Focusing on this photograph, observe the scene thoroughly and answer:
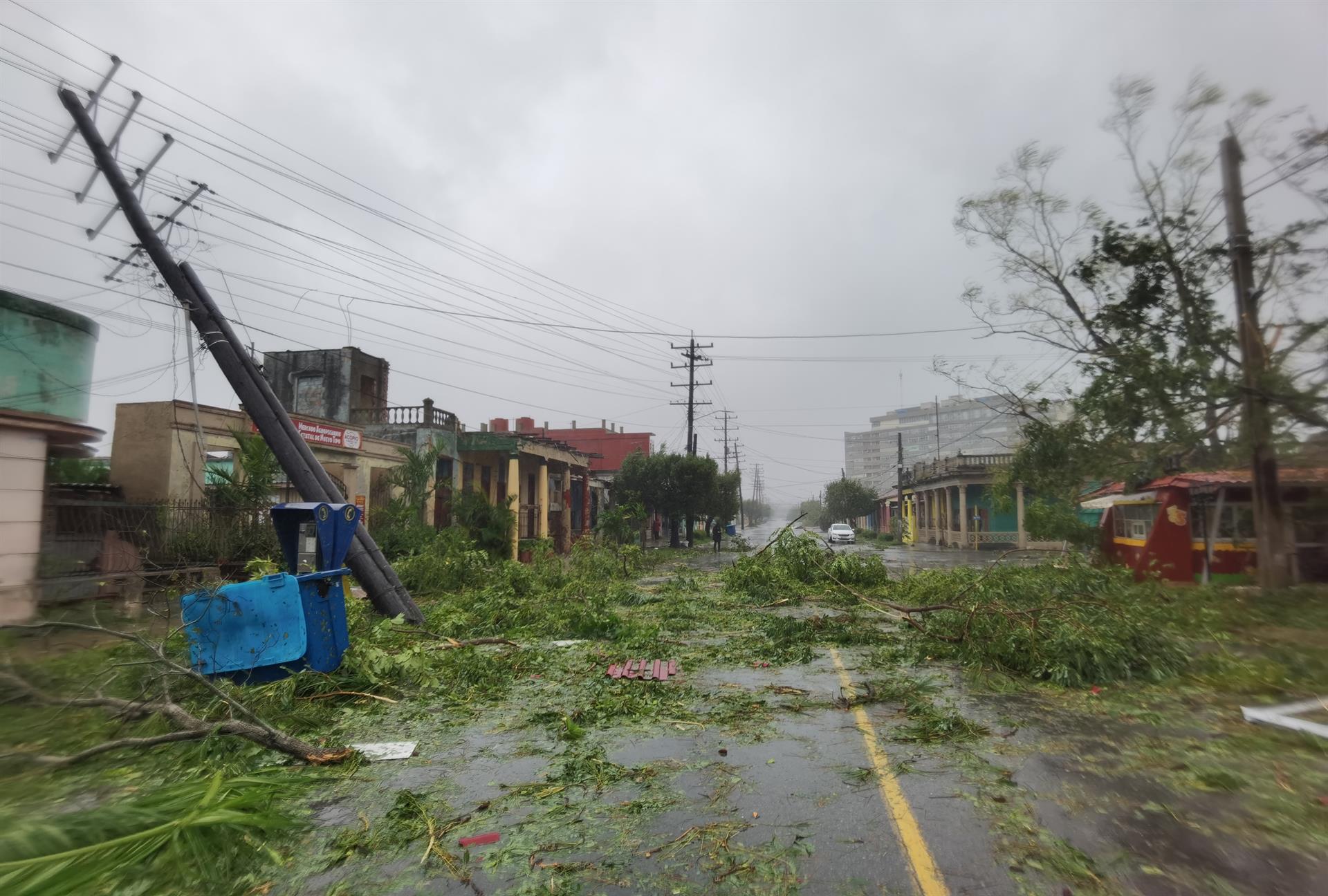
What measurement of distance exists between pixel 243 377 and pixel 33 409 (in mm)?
4508

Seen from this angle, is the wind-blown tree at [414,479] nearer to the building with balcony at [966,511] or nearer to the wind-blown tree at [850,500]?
the building with balcony at [966,511]

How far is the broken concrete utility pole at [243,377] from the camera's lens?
1170cm

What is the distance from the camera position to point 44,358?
45.5ft

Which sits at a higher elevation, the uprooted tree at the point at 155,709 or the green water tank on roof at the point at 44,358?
the green water tank on roof at the point at 44,358

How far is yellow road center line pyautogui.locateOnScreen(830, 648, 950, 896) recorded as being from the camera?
12.0 ft

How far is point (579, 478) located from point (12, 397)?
1415 inches

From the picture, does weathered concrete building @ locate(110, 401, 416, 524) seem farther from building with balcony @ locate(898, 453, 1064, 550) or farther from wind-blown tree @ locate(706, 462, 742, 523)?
building with balcony @ locate(898, 453, 1064, 550)

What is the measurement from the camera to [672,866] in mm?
3840

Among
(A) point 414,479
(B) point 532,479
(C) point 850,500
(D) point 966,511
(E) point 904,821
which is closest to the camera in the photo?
(E) point 904,821

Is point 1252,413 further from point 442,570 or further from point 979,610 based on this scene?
point 442,570

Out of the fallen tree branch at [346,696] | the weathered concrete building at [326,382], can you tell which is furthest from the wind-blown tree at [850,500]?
the fallen tree branch at [346,696]

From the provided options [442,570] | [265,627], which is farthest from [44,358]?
[265,627]

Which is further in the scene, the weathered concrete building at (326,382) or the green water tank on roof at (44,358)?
the weathered concrete building at (326,382)

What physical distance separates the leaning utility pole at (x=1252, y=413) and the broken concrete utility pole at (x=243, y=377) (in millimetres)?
14612
